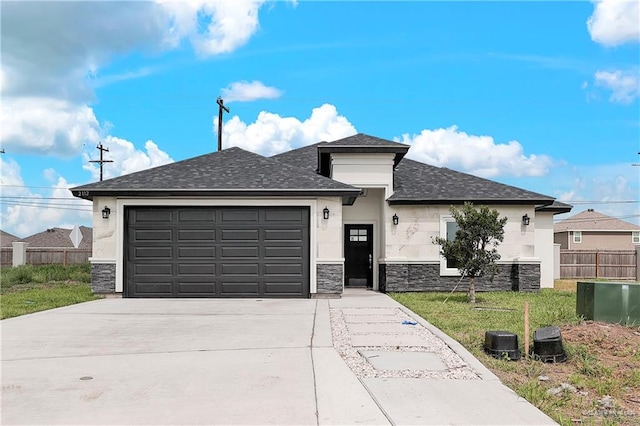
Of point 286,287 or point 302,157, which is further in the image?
point 302,157

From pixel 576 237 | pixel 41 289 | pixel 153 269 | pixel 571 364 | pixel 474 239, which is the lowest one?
pixel 41 289

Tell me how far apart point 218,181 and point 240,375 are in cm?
1031

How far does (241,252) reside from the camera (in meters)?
15.9

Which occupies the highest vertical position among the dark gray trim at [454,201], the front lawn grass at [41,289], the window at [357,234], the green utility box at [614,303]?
the dark gray trim at [454,201]

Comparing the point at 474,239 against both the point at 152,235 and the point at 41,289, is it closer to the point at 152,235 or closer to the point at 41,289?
the point at 152,235


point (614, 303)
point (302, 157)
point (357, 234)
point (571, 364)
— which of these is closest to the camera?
point (571, 364)

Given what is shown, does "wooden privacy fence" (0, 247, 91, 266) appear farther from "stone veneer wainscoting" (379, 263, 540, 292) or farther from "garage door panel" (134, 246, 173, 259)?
"stone veneer wainscoting" (379, 263, 540, 292)

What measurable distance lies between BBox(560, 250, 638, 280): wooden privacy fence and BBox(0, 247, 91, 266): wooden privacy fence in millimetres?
26378

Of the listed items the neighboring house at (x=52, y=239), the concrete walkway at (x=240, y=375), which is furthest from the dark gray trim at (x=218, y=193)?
the neighboring house at (x=52, y=239)

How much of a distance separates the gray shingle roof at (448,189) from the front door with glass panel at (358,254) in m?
2.11

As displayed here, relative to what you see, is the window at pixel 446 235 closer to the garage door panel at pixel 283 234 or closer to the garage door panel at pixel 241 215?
the garage door panel at pixel 283 234

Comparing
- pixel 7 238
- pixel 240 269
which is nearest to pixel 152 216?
pixel 240 269

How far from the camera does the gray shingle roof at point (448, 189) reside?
18.3 metres

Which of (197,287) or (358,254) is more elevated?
(358,254)
